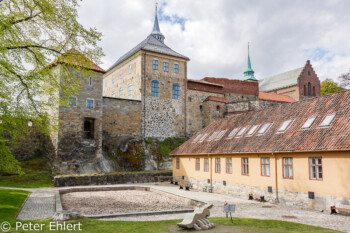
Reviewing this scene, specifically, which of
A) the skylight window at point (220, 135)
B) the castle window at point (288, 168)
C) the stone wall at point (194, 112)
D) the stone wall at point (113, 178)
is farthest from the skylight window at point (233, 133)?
the stone wall at point (194, 112)

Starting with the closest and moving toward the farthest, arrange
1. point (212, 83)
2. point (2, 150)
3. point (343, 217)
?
point (343, 217) → point (2, 150) → point (212, 83)

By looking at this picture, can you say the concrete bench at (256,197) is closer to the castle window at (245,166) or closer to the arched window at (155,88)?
the castle window at (245,166)

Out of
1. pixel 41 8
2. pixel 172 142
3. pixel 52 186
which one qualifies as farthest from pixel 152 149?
pixel 41 8

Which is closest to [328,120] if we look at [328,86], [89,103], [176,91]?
[89,103]

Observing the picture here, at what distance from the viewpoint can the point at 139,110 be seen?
120 ft

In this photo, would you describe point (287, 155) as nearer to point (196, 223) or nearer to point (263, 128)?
point (263, 128)

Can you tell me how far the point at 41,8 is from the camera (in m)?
12.0

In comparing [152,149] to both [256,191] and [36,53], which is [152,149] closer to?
[256,191]

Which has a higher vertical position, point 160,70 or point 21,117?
point 160,70

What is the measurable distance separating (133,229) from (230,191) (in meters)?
11.7

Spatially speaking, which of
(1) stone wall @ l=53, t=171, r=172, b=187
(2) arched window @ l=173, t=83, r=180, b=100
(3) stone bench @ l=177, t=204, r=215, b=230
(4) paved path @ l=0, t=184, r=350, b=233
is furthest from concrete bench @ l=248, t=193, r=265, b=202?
(2) arched window @ l=173, t=83, r=180, b=100

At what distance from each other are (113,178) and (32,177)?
6.62 meters

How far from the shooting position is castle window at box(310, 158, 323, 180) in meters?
13.4

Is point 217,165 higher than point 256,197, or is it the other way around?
point 217,165
